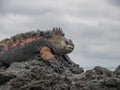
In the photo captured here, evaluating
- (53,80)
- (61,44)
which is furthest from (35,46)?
(53,80)

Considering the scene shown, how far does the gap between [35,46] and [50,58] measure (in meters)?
1.93

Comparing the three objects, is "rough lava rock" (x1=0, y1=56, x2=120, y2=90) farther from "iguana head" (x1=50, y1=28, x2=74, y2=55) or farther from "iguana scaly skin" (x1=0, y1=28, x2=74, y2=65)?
"iguana scaly skin" (x1=0, y1=28, x2=74, y2=65)

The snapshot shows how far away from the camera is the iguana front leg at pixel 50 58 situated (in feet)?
65.8

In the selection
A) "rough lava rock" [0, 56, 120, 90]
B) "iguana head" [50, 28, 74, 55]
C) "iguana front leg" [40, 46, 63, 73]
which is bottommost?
"rough lava rock" [0, 56, 120, 90]

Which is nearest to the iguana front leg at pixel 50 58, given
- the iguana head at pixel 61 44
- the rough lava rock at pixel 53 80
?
the iguana head at pixel 61 44

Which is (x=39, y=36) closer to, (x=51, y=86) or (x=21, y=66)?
(x=21, y=66)

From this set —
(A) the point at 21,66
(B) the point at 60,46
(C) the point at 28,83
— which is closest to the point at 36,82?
(C) the point at 28,83

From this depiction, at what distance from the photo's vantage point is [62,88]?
1457cm

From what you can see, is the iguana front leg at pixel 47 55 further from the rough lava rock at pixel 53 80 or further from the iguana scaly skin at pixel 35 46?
the rough lava rock at pixel 53 80

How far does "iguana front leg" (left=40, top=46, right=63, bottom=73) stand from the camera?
2005 centimetres

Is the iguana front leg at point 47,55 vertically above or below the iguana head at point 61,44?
below

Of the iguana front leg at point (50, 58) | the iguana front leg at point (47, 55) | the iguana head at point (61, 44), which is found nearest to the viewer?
the iguana front leg at point (50, 58)

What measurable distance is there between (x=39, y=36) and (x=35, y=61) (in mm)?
2627

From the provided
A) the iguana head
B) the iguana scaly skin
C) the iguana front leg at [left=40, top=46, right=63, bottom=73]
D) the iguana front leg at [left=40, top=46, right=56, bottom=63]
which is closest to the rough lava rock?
the iguana front leg at [left=40, top=46, right=63, bottom=73]
